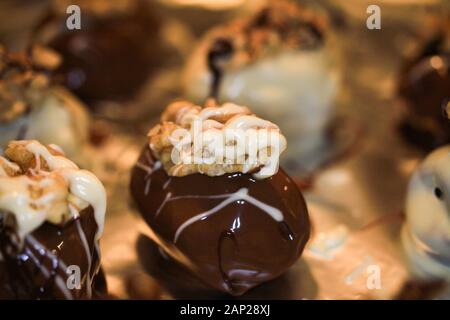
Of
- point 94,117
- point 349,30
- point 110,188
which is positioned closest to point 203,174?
point 110,188

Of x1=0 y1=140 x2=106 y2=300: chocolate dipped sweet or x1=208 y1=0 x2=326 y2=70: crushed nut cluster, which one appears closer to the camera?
x1=0 y1=140 x2=106 y2=300: chocolate dipped sweet

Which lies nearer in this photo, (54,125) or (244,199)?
(244,199)

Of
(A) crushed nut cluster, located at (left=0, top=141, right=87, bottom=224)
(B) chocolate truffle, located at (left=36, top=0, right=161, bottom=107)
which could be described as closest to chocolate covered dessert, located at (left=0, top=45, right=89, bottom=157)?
(B) chocolate truffle, located at (left=36, top=0, right=161, bottom=107)

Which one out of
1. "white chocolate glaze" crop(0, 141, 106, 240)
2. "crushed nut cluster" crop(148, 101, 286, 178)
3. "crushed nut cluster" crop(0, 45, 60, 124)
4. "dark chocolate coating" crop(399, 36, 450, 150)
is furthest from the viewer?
"dark chocolate coating" crop(399, 36, 450, 150)

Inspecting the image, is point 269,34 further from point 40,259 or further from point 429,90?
point 40,259

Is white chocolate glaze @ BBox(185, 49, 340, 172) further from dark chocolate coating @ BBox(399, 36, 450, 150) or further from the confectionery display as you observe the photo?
dark chocolate coating @ BBox(399, 36, 450, 150)

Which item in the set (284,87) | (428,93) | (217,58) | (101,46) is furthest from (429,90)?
(101,46)
